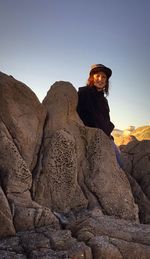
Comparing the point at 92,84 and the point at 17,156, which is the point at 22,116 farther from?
the point at 92,84

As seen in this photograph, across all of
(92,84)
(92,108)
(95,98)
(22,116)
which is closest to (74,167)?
(22,116)

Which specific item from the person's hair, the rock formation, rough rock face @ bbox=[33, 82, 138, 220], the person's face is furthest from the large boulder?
the person's face

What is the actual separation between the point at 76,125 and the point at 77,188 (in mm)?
2882

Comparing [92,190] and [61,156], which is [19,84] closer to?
[61,156]

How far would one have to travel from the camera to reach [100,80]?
15383mm

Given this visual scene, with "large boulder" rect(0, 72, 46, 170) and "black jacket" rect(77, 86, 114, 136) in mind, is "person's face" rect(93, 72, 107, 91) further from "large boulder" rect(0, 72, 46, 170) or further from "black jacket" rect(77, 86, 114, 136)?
"large boulder" rect(0, 72, 46, 170)

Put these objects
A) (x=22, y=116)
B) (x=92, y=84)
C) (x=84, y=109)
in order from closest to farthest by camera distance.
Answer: (x=22, y=116) < (x=84, y=109) < (x=92, y=84)

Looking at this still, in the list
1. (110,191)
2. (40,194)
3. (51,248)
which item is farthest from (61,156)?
(51,248)

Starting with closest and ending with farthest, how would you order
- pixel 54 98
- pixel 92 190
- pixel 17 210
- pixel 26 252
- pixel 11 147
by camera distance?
pixel 26 252
pixel 17 210
pixel 11 147
pixel 92 190
pixel 54 98

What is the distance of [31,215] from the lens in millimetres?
9945

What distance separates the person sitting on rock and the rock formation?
0.80 metres

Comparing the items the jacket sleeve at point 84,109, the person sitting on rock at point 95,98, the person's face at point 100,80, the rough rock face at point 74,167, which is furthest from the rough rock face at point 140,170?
the person's face at point 100,80

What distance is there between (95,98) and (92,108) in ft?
1.89

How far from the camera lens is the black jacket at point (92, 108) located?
1538cm
